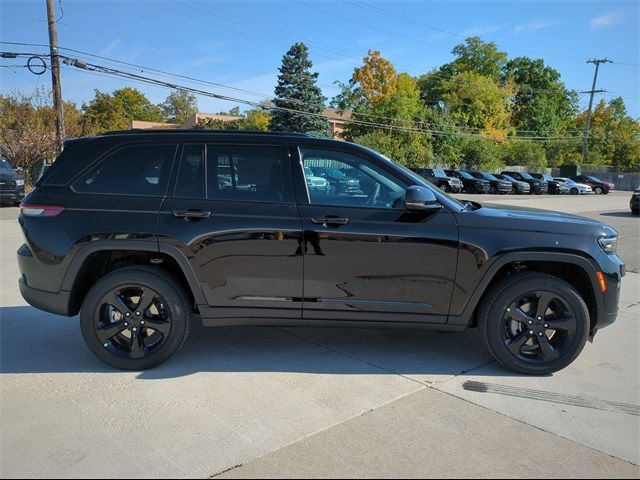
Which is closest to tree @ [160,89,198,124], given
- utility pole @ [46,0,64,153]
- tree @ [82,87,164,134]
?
tree @ [82,87,164,134]

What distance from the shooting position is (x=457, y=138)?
48719 millimetres

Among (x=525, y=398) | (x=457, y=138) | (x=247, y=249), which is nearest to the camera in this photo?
(x=525, y=398)

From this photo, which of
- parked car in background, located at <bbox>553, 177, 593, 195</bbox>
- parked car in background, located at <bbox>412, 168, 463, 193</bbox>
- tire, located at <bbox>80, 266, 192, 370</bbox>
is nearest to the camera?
tire, located at <bbox>80, 266, 192, 370</bbox>

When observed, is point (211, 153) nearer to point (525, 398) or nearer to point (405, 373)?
point (405, 373)

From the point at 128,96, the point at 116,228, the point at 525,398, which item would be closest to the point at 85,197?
the point at 116,228

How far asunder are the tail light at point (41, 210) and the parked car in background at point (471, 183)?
34140 millimetres

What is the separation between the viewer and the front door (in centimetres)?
370

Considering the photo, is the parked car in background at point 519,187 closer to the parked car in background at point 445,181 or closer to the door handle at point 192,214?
the parked car in background at point 445,181

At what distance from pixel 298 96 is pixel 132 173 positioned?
4263 centimetres

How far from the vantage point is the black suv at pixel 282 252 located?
3719 mm

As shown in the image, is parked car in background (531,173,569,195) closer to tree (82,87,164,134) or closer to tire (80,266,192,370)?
tree (82,87,164,134)

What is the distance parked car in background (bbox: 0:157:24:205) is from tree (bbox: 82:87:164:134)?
1804cm

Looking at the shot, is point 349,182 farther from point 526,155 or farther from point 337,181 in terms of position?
point 526,155

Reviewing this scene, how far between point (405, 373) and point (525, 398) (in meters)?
0.88
